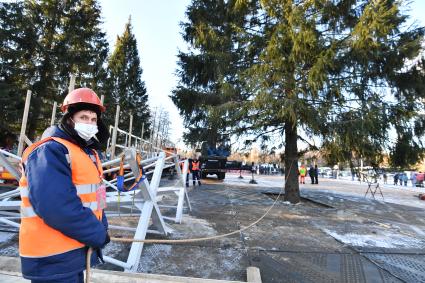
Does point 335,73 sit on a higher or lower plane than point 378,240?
higher

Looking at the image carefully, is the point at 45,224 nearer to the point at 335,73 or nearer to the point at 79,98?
the point at 79,98

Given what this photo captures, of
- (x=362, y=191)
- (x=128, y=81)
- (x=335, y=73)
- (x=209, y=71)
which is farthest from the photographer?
(x=128, y=81)

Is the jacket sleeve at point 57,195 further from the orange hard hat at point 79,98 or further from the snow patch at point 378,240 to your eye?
the snow patch at point 378,240

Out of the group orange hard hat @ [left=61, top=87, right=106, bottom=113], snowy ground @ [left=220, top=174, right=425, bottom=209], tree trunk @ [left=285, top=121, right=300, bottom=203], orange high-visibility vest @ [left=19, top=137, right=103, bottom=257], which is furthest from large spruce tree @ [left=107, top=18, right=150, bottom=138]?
orange high-visibility vest @ [left=19, top=137, right=103, bottom=257]

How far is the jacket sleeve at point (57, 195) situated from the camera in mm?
1668

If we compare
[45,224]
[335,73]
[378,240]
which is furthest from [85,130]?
[335,73]

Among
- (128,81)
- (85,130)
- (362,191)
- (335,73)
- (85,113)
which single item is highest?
(128,81)

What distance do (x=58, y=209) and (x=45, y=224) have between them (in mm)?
161

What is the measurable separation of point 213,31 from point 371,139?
21.2 feet

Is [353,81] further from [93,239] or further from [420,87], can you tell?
[93,239]

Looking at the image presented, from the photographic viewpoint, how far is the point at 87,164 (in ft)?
6.34

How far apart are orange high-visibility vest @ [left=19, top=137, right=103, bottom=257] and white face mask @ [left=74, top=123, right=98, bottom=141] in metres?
0.09

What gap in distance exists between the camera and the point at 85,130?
6.55ft

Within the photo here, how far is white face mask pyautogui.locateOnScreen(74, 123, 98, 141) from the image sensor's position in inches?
78.1
